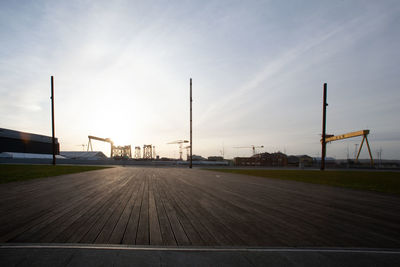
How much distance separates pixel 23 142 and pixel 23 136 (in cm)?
180

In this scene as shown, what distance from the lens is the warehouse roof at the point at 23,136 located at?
5722 centimetres

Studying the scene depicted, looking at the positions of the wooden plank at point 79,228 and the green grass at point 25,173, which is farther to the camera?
the green grass at point 25,173

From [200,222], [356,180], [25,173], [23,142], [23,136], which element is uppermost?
[23,136]

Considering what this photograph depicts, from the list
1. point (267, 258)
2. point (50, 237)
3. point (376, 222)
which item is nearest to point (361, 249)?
point (267, 258)

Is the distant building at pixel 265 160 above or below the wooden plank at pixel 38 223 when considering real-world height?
below

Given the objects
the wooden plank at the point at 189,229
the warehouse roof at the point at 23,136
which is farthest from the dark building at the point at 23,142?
the wooden plank at the point at 189,229

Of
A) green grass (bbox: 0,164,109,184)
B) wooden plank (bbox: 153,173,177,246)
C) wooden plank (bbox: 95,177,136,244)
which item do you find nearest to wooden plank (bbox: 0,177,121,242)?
wooden plank (bbox: 95,177,136,244)

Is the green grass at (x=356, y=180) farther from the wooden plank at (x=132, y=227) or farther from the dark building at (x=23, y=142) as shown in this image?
the dark building at (x=23, y=142)

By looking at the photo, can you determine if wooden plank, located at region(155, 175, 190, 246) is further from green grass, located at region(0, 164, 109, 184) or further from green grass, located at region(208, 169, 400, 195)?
green grass, located at region(0, 164, 109, 184)

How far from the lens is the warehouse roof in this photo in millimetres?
57219

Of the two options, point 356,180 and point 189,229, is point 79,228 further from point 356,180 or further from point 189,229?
point 356,180

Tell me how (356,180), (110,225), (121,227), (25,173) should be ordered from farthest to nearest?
(25,173)
(356,180)
(110,225)
(121,227)

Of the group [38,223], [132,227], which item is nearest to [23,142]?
[38,223]

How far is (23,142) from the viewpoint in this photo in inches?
2495
